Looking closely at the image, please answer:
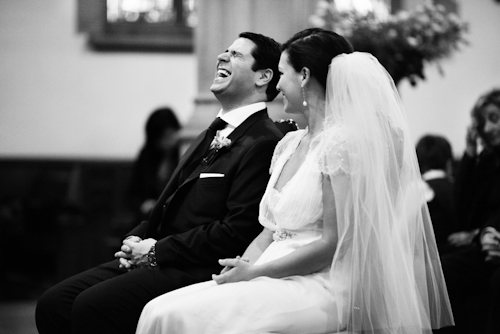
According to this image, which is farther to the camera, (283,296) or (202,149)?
(202,149)

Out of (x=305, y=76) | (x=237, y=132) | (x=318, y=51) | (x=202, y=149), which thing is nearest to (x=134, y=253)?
(x=202, y=149)

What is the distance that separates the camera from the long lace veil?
260cm

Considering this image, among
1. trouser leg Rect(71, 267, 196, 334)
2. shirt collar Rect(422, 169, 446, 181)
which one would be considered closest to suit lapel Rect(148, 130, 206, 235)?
trouser leg Rect(71, 267, 196, 334)

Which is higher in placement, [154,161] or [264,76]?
[264,76]

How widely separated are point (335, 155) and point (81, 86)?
5.40 metres

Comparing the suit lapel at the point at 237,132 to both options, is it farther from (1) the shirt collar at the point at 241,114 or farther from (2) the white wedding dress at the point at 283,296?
(2) the white wedding dress at the point at 283,296

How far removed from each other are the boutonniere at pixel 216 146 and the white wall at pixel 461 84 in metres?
4.60

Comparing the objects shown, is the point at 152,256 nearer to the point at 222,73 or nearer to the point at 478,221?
the point at 222,73

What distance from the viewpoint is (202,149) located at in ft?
11.0

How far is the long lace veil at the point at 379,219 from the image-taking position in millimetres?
2598

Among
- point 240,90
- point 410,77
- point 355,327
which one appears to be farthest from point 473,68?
point 355,327

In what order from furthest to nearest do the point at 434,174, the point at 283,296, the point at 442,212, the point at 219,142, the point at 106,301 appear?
the point at 434,174 → the point at 442,212 → the point at 219,142 → the point at 106,301 → the point at 283,296

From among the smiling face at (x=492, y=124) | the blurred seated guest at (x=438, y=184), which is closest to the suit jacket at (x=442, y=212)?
the blurred seated guest at (x=438, y=184)

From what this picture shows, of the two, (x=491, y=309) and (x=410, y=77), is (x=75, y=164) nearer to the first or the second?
(x=410, y=77)
